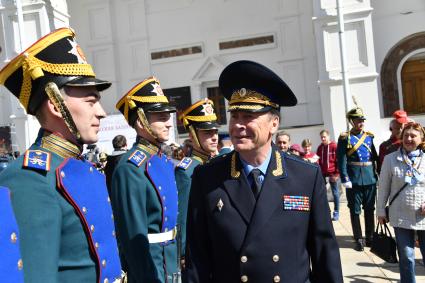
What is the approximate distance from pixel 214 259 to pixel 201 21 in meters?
15.6

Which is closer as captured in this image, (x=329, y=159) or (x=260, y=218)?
(x=260, y=218)

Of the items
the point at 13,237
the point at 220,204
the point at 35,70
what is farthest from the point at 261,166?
the point at 13,237

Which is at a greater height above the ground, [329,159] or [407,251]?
[329,159]

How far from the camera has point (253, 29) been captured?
53.8ft

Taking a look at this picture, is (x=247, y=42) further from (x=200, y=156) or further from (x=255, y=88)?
(x=255, y=88)

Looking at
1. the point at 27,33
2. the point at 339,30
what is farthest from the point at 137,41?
the point at 339,30

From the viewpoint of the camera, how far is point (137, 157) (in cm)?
301

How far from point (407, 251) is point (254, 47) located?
12.9 meters

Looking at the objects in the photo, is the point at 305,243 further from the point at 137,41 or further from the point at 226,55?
the point at 137,41

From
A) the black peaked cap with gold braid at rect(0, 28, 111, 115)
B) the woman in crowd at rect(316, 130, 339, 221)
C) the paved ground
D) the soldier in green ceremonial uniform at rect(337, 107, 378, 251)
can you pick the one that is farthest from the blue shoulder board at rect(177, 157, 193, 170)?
the woman in crowd at rect(316, 130, 339, 221)

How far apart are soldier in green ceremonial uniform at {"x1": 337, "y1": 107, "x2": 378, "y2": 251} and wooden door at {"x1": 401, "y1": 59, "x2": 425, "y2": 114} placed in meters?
9.26

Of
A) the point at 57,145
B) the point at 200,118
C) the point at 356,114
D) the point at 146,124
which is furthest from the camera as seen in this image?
the point at 356,114

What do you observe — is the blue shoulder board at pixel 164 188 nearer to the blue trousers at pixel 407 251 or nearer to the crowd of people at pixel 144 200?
the crowd of people at pixel 144 200

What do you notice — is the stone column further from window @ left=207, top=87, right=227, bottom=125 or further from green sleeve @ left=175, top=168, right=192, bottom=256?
green sleeve @ left=175, top=168, right=192, bottom=256
